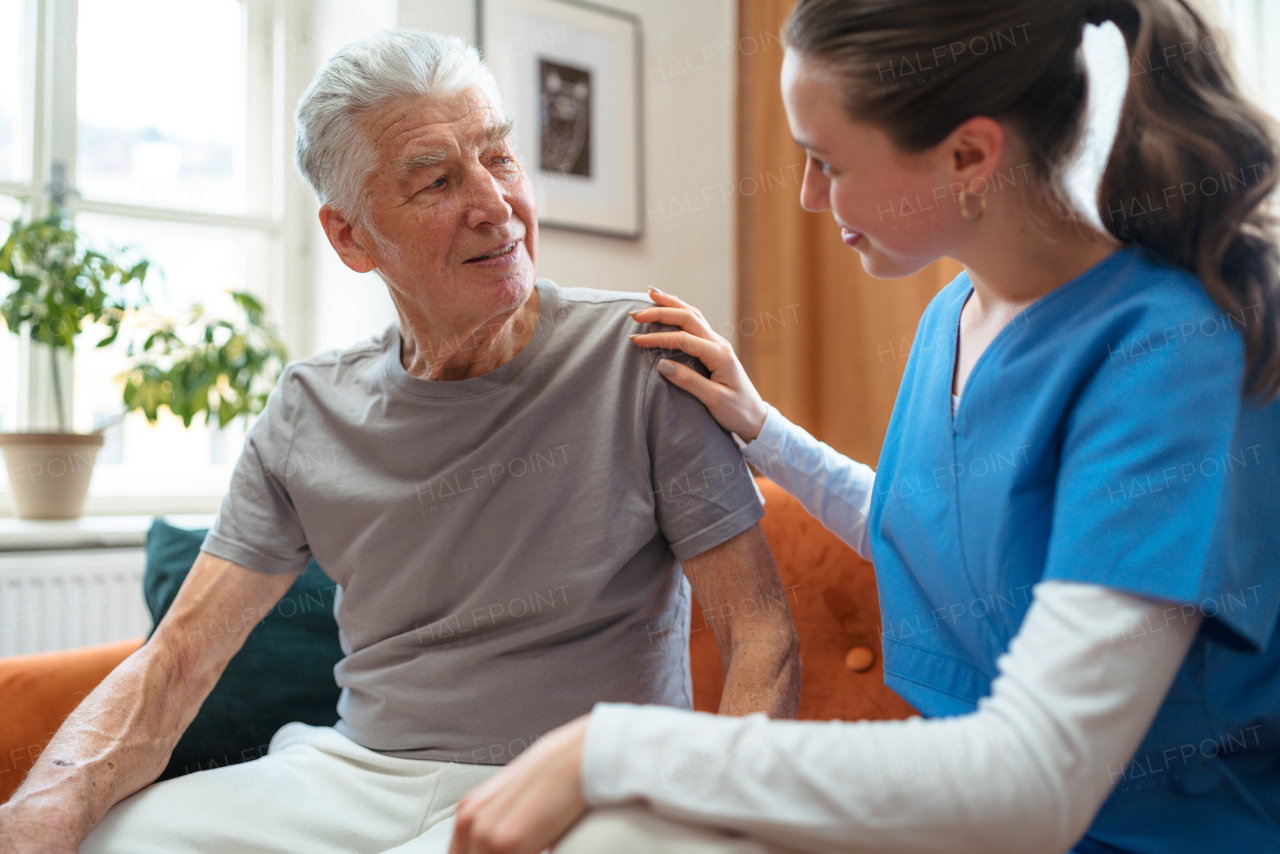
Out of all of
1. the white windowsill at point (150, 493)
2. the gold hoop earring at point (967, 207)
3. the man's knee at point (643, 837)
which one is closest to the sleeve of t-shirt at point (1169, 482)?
the gold hoop earring at point (967, 207)

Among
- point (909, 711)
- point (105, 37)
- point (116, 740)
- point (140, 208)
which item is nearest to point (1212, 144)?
point (909, 711)

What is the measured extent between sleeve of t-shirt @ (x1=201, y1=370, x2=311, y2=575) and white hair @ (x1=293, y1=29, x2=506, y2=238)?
31 cm

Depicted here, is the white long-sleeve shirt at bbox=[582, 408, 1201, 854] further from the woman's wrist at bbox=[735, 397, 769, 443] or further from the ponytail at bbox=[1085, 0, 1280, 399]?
the woman's wrist at bbox=[735, 397, 769, 443]

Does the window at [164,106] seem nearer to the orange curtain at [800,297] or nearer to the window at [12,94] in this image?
the window at [12,94]

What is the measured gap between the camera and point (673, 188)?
9.69 feet

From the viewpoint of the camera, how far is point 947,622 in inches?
36.4

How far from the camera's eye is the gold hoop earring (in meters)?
0.81

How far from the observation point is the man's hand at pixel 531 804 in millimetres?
653

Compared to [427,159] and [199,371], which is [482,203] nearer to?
[427,159]

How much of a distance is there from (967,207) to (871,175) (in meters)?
0.08

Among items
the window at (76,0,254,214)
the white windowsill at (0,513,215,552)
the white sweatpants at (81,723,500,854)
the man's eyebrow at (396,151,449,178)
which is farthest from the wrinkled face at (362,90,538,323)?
the window at (76,0,254,214)

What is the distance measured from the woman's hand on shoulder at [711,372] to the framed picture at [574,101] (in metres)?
1.59

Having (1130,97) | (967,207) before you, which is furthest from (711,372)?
(1130,97)

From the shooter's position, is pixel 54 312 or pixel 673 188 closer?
pixel 54 312
